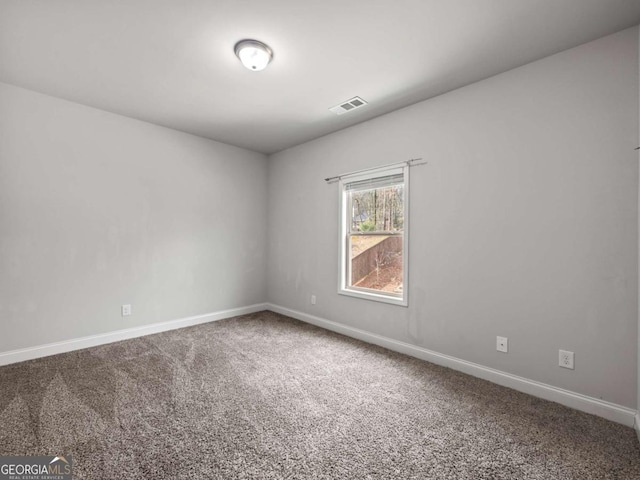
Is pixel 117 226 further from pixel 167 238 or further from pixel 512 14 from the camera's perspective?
pixel 512 14

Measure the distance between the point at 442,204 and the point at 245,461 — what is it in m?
2.53

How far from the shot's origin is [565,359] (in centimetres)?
218

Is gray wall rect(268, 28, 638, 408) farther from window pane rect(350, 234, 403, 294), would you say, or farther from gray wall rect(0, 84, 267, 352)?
gray wall rect(0, 84, 267, 352)

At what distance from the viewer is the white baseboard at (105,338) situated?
2.81 metres

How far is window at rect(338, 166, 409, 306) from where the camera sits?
129 inches

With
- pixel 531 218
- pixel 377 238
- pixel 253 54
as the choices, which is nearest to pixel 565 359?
pixel 531 218

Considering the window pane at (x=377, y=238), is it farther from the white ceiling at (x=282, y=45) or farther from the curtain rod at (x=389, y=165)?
the white ceiling at (x=282, y=45)

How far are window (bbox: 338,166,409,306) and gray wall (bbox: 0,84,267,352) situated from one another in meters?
1.73

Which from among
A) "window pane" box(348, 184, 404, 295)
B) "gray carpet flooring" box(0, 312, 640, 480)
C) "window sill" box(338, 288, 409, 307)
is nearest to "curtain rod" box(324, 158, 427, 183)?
"window pane" box(348, 184, 404, 295)

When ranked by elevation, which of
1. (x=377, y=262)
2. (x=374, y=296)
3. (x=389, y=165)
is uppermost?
(x=389, y=165)

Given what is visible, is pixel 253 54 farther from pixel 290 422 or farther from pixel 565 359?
pixel 565 359

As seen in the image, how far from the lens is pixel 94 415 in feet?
6.42

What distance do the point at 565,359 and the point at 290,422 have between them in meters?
2.02

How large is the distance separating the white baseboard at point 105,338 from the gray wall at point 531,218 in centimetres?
220
